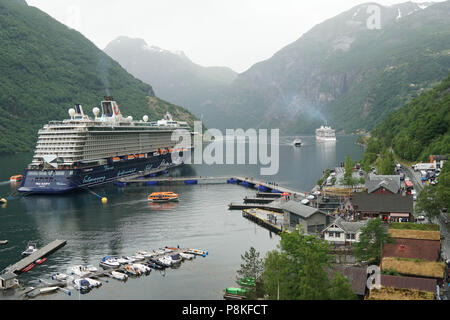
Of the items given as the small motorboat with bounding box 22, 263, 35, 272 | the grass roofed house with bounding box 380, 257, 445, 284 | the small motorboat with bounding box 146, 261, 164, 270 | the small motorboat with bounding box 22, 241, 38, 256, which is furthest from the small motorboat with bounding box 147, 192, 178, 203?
the grass roofed house with bounding box 380, 257, 445, 284

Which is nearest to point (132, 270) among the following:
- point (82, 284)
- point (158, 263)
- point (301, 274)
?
point (158, 263)

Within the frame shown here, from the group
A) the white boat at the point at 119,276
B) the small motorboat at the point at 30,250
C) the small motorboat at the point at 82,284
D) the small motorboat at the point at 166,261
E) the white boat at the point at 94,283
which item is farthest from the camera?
the small motorboat at the point at 30,250

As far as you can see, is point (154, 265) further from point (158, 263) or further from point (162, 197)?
point (162, 197)

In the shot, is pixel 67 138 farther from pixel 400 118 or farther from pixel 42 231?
pixel 400 118

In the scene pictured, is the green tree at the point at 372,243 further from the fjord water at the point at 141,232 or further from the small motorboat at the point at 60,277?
the small motorboat at the point at 60,277

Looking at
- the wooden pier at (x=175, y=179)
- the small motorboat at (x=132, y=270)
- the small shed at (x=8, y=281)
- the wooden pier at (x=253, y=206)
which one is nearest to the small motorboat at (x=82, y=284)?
the small motorboat at (x=132, y=270)
